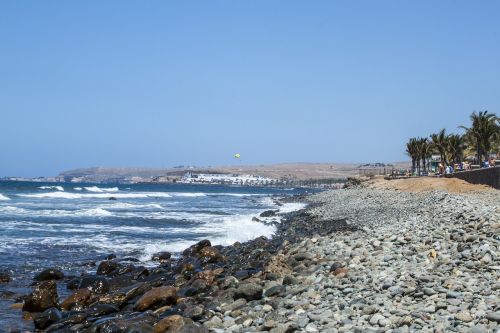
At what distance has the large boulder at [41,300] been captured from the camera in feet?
34.0

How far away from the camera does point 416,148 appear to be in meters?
72.1

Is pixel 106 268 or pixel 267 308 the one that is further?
pixel 106 268

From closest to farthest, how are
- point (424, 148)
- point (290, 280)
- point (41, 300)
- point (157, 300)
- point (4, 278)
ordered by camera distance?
point (290, 280) < point (157, 300) < point (41, 300) < point (4, 278) < point (424, 148)

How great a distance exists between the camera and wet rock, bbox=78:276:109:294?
39.3 ft

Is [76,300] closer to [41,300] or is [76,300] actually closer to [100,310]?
[41,300]

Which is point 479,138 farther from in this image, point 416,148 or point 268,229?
point 268,229

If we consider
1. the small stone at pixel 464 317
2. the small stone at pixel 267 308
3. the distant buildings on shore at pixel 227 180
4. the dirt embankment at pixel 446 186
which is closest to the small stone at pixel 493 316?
the small stone at pixel 464 317

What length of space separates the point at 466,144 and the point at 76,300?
57.5 meters

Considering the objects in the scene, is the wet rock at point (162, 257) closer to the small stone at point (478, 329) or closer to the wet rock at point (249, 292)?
the wet rock at point (249, 292)

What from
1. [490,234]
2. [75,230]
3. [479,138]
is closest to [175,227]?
[75,230]

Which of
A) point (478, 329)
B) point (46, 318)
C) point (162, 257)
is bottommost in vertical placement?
point (162, 257)

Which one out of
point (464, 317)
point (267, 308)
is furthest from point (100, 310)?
point (464, 317)

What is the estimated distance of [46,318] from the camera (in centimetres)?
943

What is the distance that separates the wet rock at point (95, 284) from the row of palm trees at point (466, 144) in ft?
136
